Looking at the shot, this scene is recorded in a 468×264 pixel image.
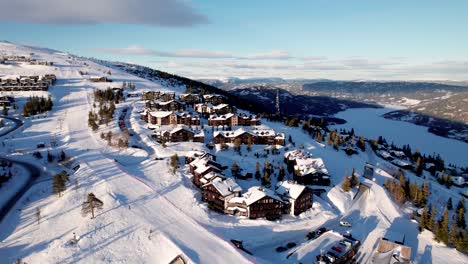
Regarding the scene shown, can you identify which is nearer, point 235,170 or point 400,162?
point 235,170

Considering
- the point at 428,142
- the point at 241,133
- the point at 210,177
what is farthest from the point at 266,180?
the point at 428,142

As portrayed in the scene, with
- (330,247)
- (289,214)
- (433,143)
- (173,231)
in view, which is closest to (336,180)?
A: (289,214)

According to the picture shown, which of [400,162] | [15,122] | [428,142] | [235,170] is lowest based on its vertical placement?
[428,142]

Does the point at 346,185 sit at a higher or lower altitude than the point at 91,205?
lower

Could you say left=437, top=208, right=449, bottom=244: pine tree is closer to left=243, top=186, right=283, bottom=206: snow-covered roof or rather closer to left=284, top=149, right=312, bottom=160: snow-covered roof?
left=243, top=186, right=283, bottom=206: snow-covered roof

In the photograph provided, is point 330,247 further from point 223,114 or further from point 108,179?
point 223,114

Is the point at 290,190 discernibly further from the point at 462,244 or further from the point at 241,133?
the point at 241,133

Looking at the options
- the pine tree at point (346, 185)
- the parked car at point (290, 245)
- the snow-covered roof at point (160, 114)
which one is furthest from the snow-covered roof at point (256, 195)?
the snow-covered roof at point (160, 114)

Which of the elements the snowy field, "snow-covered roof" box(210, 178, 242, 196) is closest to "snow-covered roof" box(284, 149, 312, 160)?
"snow-covered roof" box(210, 178, 242, 196)

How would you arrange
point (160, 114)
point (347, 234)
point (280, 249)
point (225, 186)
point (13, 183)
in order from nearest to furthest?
point (280, 249) → point (347, 234) → point (225, 186) → point (13, 183) → point (160, 114)
